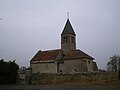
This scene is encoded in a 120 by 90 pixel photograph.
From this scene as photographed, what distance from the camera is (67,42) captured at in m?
52.9

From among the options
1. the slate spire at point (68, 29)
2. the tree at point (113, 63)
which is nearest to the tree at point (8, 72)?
the slate spire at point (68, 29)

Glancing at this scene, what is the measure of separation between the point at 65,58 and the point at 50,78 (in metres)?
11.2

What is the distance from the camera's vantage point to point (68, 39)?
53031 millimetres

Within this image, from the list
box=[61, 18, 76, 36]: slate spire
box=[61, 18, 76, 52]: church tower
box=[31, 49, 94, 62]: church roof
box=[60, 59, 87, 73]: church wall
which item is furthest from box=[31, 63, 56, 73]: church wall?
box=[61, 18, 76, 36]: slate spire

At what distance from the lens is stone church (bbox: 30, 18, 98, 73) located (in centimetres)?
4747

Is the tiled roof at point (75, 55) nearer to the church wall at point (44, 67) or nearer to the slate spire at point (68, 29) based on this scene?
the church wall at point (44, 67)

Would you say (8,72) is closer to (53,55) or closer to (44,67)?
(44,67)

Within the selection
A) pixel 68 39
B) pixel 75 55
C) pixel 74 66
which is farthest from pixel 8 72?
pixel 68 39

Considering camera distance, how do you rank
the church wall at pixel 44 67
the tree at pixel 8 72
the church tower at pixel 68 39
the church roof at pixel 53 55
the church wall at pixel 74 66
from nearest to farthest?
the tree at pixel 8 72, the church wall at pixel 74 66, the church roof at pixel 53 55, the church wall at pixel 44 67, the church tower at pixel 68 39

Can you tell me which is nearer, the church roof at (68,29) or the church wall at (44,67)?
the church wall at (44,67)

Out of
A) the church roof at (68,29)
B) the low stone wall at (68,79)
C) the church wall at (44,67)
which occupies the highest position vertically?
the church roof at (68,29)

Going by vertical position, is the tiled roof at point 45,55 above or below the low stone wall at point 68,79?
above

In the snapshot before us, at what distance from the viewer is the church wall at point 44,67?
51.0 metres

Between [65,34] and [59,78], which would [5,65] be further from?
[65,34]
